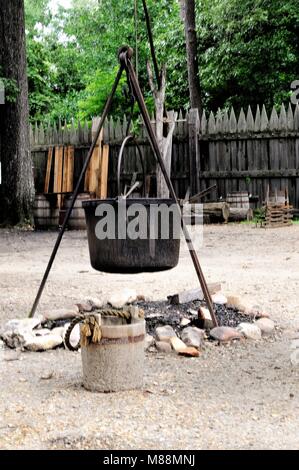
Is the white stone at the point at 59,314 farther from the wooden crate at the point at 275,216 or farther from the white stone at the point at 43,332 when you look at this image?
the wooden crate at the point at 275,216

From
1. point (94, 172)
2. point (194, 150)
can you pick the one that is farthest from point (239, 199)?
point (94, 172)

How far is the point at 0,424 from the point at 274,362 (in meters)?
1.91

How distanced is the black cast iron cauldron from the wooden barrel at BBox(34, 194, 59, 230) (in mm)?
8958

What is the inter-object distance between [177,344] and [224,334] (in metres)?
0.41

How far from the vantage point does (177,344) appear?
496 centimetres

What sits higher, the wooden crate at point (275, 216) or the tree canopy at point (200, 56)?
the tree canopy at point (200, 56)

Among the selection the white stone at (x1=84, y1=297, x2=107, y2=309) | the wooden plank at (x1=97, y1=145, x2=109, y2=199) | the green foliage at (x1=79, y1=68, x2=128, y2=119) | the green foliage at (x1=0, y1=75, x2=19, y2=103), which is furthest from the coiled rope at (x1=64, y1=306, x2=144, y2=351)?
the green foliage at (x1=79, y1=68, x2=128, y2=119)

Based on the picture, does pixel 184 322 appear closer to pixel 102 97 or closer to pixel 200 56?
pixel 200 56

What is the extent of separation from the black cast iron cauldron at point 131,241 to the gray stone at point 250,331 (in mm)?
726

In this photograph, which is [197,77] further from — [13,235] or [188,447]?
[188,447]

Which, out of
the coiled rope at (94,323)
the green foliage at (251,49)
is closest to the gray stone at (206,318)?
the coiled rope at (94,323)

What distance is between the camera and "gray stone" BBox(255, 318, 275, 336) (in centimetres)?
542

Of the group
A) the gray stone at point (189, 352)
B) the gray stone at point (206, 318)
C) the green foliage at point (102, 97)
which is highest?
the green foliage at point (102, 97)

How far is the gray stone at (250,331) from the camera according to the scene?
5.29 metres
